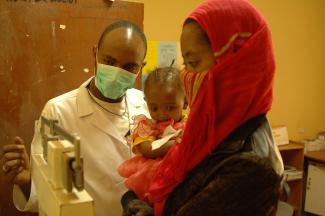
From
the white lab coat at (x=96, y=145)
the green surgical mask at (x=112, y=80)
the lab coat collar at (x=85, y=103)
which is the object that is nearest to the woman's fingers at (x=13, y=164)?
the white lab coat at (x=96, y=145)

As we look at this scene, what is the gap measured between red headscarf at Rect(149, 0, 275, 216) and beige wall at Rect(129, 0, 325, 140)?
8.43 ft

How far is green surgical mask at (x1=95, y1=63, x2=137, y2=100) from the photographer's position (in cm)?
137

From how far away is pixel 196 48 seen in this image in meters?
0.86

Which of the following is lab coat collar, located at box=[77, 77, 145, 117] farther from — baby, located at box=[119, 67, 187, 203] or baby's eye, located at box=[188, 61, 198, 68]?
baby's eye, located at box=[188, 61, 198, 68]

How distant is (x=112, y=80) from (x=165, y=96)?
27 cm

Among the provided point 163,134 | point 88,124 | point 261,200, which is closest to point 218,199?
Answer: point 261,200

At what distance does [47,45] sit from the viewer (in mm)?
1880

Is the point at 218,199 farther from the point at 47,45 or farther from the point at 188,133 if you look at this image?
the point at 47,45

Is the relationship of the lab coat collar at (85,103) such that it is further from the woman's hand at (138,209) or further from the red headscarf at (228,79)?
the red headscarf at (228,79)

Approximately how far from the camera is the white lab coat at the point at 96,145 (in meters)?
1.35

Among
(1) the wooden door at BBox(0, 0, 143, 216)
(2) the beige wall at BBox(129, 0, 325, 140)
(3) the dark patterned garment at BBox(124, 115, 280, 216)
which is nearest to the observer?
(3) the dark patterned garment at BBox(124, 115, 280, 216)

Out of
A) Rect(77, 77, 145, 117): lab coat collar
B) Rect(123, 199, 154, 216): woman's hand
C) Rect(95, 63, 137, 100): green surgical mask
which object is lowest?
Rect(123, 199, 154, 216): woman's hand

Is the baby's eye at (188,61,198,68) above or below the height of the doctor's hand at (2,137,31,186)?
above

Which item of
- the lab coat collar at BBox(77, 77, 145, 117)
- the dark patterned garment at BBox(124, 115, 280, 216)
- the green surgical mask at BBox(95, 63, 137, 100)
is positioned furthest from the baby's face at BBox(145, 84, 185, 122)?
the dark patterned garment at BBox(124, 115, 280, 216)
